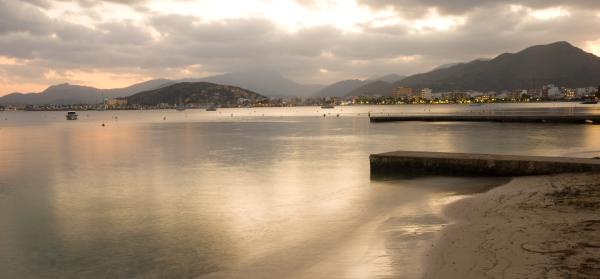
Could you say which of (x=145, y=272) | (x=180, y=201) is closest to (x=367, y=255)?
(x=145, y=272)

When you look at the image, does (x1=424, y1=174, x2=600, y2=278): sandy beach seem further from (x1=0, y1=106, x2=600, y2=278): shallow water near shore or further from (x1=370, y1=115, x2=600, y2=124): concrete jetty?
(x1=370, y1=115, x2=600, y2=124): concrete jetty

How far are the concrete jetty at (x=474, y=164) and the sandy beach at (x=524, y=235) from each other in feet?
9.03

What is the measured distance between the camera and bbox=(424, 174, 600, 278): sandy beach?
915 cm

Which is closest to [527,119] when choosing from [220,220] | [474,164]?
[474,164]

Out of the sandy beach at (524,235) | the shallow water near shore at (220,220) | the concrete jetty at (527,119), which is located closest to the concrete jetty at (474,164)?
the shallow water near shore at (220,220)

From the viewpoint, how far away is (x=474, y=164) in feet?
75.0

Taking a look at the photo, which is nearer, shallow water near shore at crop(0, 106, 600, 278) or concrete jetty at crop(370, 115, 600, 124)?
shallow water near shore at crop(0, 106, 600, 278)

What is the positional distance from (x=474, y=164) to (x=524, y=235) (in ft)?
39.1

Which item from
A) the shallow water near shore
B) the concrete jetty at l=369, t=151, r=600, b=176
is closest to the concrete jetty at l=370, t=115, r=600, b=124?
the shallow water near shore

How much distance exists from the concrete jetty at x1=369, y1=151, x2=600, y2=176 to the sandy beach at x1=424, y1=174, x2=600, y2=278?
275cm

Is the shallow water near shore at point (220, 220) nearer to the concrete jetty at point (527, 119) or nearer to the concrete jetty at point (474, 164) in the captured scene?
the concrete jetty at point (474, 164)

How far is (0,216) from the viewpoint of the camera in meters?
17.9

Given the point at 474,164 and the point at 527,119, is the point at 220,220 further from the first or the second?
the point at 527,119

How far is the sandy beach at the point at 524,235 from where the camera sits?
360 inches
